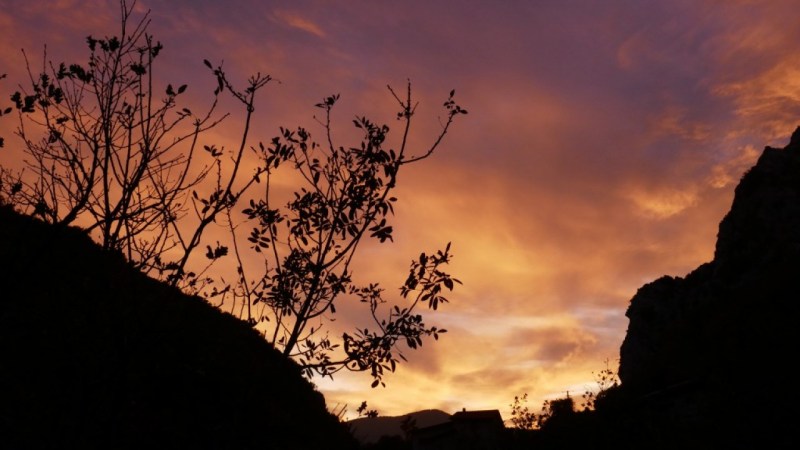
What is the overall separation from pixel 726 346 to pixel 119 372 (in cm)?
2420

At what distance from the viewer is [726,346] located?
71.2 ft

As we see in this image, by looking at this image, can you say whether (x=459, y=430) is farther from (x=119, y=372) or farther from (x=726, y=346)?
(x=119, y=372)

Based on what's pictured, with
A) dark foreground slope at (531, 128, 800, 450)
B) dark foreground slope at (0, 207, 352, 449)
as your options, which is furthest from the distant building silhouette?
dark foreground slope at (0, 207, 352, 449)

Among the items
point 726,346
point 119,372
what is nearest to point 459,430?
point 726,346

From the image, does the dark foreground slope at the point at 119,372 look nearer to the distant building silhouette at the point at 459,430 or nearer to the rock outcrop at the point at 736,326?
the rock outcrop at the point at 736,326

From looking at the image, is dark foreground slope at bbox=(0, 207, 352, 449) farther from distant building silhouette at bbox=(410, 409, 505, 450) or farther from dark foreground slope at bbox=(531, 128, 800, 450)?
distant building silhouette at bbox=(410, 409, 505, 450)

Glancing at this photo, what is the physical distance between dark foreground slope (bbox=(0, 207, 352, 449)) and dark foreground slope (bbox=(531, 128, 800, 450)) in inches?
498

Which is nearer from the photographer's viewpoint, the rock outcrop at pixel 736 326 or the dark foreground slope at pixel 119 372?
the dark foreground slope at pixel 119 372

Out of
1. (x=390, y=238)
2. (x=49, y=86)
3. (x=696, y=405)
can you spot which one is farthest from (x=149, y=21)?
(x=696, y=405)

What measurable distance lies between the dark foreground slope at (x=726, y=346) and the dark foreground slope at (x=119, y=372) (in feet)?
41.5

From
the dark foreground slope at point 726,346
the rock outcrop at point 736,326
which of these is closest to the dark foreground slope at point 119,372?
the dark foreground slope at point 726,346

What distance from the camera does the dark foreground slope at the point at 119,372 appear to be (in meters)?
6.78

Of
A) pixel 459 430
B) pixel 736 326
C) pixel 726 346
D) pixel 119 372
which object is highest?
pixel 736 326

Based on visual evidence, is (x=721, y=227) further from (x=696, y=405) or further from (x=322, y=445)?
(x=322, y=445)
